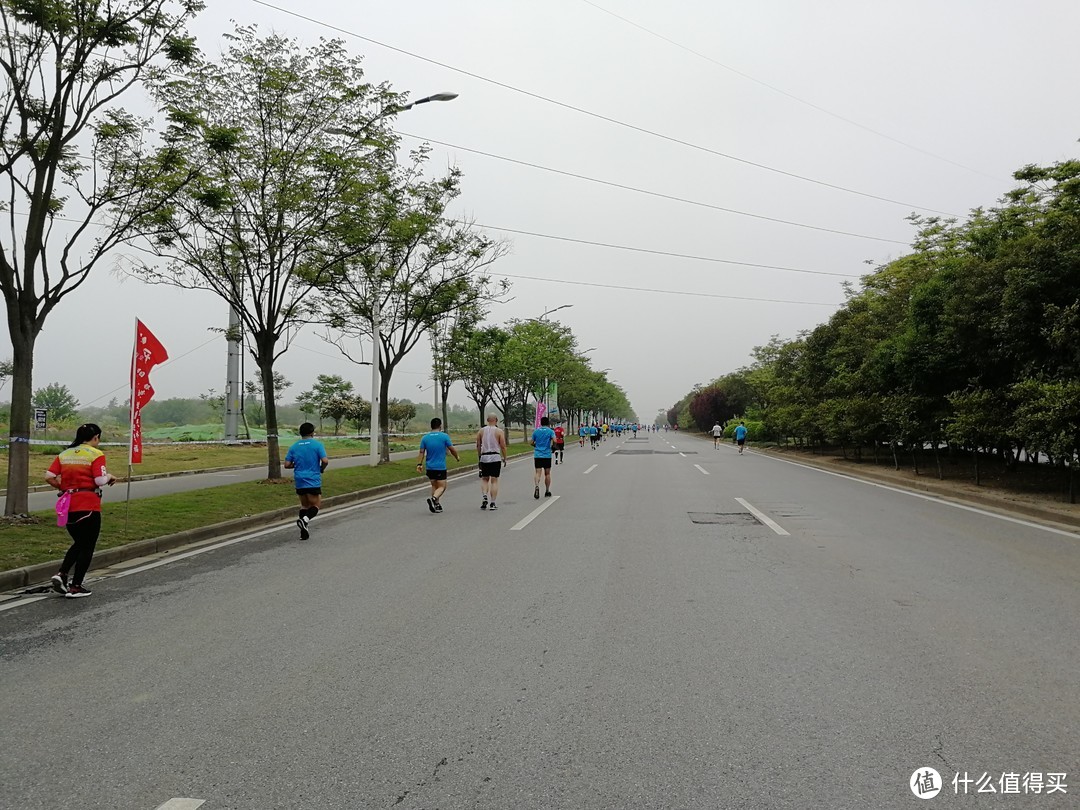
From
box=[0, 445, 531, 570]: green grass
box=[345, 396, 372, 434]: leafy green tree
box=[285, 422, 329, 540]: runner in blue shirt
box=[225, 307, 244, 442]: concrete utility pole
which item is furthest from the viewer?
box=[345, 396, 372, 434]: leafy green tree

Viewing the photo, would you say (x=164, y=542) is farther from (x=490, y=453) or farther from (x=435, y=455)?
(x=490, y=453)

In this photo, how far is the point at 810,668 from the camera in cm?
446

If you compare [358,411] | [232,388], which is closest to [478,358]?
[232,388]

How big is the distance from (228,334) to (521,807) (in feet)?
61.6

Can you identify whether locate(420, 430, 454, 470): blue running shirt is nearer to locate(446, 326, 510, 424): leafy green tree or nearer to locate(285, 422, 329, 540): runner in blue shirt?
locate(285, 422, 329, 540): runner in blue shirt

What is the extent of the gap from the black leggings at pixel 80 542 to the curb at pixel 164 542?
0.86 m

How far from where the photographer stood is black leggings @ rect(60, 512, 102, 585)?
21.8 ft

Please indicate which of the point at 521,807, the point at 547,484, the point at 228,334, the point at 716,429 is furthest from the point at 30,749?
the point at 716,429

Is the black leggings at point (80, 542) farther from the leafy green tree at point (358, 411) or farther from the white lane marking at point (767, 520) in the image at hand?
the leafy green tree at point (358, 411)

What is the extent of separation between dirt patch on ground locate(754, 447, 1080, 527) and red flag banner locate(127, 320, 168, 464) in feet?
44.5

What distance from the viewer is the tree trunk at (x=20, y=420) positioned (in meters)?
10.0

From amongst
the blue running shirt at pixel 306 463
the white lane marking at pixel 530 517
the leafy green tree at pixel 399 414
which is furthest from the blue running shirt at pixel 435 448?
the leafy green tree at pixel 399 414

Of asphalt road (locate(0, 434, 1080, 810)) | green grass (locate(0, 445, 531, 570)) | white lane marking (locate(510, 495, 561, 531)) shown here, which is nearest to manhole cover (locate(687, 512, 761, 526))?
asphalt road (locate(0, 434, 1080, 810))

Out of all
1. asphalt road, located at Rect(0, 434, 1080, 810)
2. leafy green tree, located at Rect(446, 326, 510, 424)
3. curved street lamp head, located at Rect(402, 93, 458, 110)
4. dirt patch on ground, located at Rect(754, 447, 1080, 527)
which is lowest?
asphalt road, located at Rect(0, 434, 1080, 810)
